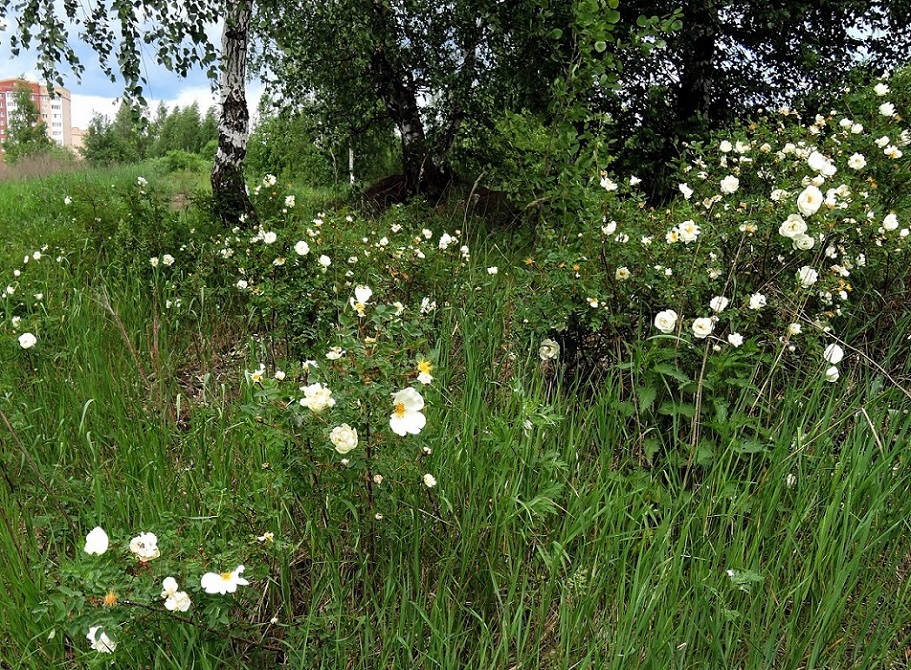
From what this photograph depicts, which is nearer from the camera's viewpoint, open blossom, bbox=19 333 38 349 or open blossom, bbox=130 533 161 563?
open blossom, bbox=130 533 161 563

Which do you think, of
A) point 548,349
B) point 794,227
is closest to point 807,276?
point 794,227

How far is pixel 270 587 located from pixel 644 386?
1294 mm

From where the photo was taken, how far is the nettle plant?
2.06 meters

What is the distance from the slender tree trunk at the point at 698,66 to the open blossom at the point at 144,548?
562cm

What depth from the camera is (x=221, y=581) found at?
3.86 feet

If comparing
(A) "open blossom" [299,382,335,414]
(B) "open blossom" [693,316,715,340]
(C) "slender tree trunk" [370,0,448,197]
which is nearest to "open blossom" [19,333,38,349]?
(A) "open blossom" [299,382,335,414]

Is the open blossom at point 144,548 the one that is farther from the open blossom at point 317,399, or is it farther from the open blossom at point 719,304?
the open blossom at point 719,304

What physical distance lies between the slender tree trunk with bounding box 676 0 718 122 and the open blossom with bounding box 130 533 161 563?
18.4 ft

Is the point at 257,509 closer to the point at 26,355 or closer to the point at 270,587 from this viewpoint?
the point at 270,587

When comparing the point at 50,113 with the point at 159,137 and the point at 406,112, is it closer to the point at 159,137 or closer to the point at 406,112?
the point at 159,137

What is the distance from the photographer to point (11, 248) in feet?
13.7

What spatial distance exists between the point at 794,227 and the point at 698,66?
4478 mm

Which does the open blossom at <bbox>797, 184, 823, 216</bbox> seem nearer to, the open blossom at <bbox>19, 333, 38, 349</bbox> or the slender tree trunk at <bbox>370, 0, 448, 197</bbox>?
the open blossom at <bbox>19, 333, 38, 349</bbox>

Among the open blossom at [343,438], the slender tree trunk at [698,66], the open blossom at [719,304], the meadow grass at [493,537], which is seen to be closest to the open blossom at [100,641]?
the meadow grass at [493,537]
